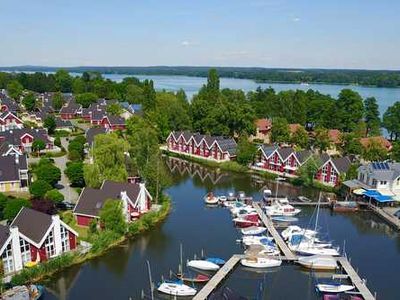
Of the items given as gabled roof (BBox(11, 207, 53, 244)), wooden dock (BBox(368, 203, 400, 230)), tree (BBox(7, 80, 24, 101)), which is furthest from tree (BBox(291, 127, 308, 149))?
tree (BBox(7, 80, 24, 101))

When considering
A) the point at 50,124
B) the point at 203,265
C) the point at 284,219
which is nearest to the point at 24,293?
the point at 203,265

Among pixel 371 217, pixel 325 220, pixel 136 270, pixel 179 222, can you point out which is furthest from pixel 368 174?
pixel 136 270

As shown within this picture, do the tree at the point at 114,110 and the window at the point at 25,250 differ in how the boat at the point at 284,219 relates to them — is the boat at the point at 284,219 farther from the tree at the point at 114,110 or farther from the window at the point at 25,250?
the tree at the point at 114,110

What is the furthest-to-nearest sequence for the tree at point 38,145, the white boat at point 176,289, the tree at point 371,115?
the tree at point 371,115
the tree at point 38,145
the white boat at point 176,289

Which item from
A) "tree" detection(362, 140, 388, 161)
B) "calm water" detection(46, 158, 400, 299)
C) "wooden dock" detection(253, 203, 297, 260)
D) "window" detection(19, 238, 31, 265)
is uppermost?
"tree" detection(362, 140, 388, 161)

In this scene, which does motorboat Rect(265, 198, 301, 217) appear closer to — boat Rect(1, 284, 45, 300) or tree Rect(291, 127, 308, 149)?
boat Rect(1, 284, 45, 300)

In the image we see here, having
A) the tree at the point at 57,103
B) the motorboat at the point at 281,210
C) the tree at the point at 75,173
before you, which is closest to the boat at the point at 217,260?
the motorboat at the point at 281,210
